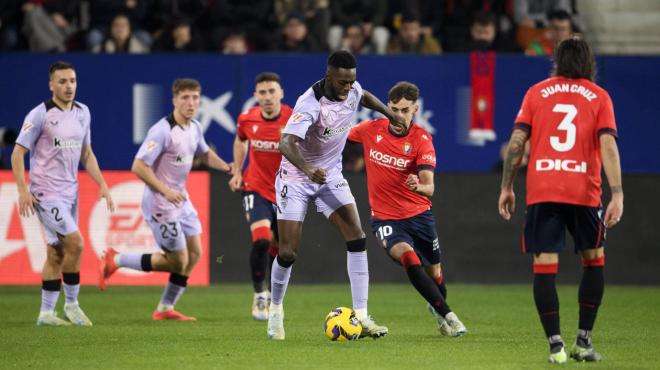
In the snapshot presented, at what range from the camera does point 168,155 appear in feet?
39.8

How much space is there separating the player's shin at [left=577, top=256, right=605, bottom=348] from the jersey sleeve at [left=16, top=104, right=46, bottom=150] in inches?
215

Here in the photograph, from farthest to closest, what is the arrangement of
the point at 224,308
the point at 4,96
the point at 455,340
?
the point at 4,96, the point at 224,308, the point at 455,340

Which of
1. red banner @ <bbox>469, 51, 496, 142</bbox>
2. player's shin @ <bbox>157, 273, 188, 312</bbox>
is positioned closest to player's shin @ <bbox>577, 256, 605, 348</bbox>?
player's shin @ <bbox>157, 273, 188, 312</bbox>

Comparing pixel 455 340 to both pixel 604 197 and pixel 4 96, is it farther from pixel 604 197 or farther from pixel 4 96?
pixel 4 96

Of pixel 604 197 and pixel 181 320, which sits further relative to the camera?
pixel 604 197

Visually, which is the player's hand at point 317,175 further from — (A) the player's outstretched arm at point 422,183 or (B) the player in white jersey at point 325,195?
Result: (A) the player's outstretched arm at point 422,183

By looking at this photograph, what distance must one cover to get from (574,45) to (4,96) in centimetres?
1179

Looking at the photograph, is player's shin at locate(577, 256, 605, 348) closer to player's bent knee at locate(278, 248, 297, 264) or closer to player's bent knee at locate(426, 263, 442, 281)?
player's bent knee at locate(278, 248, 297, 264)

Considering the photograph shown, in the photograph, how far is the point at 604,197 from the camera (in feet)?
52.9

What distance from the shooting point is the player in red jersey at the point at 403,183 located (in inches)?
408

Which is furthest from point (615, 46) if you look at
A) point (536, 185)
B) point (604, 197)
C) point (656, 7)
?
point (536, 185)

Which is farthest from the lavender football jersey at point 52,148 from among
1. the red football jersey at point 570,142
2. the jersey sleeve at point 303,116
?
the red football jersey at point 570,142

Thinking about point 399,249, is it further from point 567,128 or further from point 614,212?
point 614,212

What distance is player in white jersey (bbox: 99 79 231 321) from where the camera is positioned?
12078mm
